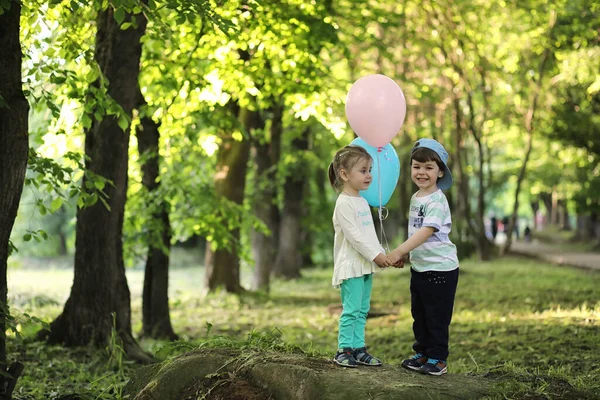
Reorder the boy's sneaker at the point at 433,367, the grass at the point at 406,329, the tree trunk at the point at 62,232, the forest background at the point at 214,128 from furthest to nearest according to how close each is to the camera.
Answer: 1. the tree trunk at the point at 62,232
2. the forest background at the point at 214,128
3. the grass at the point at 406,329
4. the boy's sneaker at the point at 433,367

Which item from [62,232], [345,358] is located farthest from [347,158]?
[62,232]

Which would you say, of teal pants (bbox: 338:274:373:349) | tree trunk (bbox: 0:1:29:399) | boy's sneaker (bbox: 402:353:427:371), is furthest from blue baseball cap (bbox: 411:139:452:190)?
tree trunk (bbox: 0:1:29:399)

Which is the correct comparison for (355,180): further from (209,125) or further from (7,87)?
(209,125)

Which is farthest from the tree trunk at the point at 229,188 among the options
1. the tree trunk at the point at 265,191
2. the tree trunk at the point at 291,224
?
the tree trunk at the point at 291,224

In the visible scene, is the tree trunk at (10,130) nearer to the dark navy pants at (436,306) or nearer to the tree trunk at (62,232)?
the dark navy pants at (436,306)

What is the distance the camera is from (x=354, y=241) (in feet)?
18.5

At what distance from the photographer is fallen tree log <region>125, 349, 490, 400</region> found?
4910 millimetres

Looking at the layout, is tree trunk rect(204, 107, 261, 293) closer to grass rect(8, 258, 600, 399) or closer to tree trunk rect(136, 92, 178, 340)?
grass rect(8, 258, 600, 399)

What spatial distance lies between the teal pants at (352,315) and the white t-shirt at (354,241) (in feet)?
0.23

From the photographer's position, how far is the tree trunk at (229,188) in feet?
56.3

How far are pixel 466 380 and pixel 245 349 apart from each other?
63.3 inches

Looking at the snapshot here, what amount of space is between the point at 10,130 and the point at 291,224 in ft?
57.9

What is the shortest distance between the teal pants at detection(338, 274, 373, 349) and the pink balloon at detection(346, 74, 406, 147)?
4.00ft

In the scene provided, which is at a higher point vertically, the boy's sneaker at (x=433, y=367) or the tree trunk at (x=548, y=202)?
the tree trunk at (x=548, y=202)
